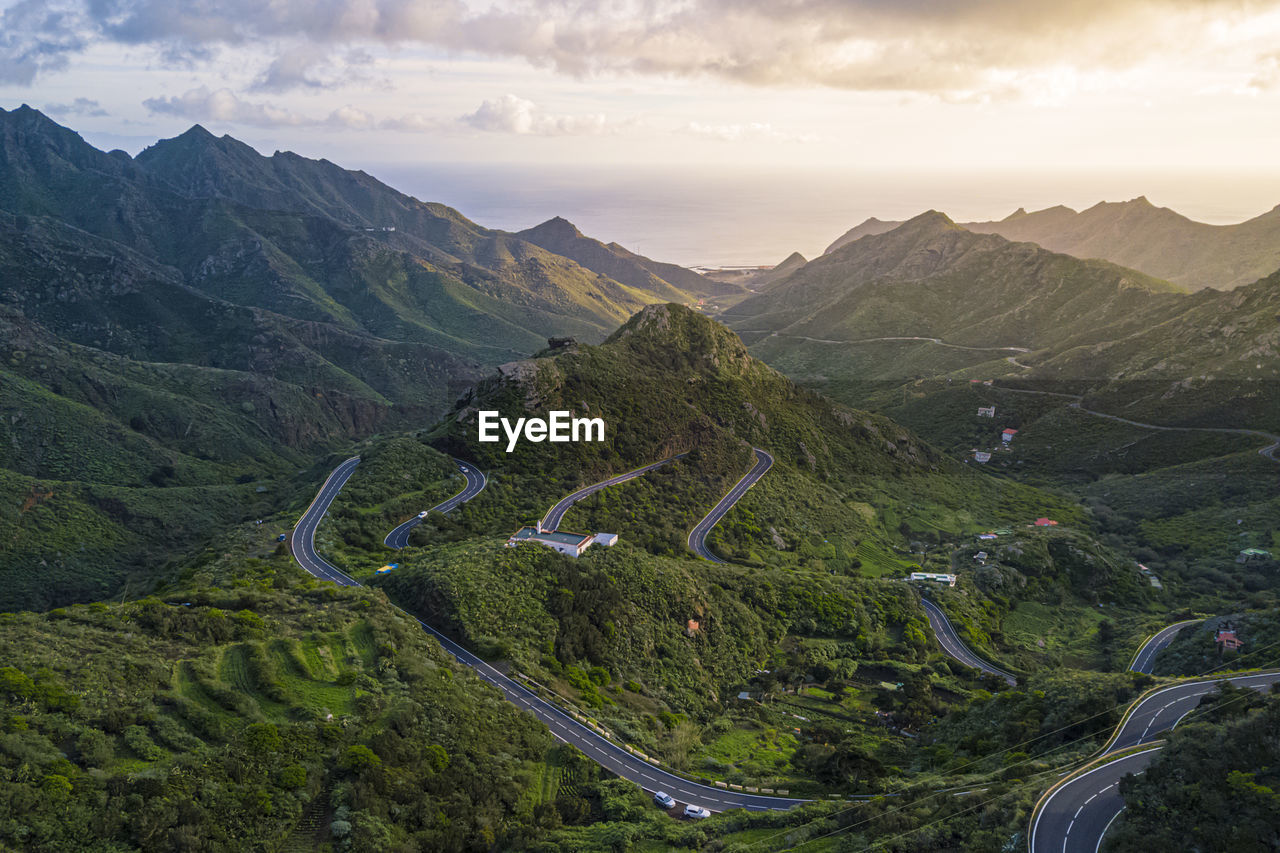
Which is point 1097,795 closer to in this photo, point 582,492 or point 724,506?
point 582,492

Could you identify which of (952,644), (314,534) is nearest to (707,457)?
(952,644)

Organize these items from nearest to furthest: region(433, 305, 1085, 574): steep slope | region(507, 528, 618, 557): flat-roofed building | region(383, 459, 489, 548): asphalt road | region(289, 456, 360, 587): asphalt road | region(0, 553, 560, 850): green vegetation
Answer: region(0, 553, 560, 850): green vegetation → region(289, 456, 360, 587): asphalt road → region(507, 528, 618, 557): flat-roofed building → region(383, 459, 489, 548): asphalt road → region(433, 305, 1085, 574): steep slope

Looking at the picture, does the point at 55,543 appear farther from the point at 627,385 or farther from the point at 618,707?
the point at 618,707

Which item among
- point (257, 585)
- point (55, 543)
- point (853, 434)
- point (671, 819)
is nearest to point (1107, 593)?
point (853, 434)

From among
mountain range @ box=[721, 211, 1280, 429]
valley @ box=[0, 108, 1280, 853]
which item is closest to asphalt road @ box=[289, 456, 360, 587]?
valley @ box=[0, 108, 1280, 853]

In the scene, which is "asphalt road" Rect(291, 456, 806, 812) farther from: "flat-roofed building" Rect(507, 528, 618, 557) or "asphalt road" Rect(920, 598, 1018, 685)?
"asphalt road" Rect(920, 598, 1018, 685)

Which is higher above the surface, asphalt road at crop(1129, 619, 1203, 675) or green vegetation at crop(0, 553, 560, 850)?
green vegetation at crop(0, 553, 560, 850)
